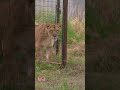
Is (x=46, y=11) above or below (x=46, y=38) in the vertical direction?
above

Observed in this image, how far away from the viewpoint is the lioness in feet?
24.7

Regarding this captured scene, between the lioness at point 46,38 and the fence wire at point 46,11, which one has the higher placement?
the fence wire at point 46,11

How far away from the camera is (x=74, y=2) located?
8.39 metres

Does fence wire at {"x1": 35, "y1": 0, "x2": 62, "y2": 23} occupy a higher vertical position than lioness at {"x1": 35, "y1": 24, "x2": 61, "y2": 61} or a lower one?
higher

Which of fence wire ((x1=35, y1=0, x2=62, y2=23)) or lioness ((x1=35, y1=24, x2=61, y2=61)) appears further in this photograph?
lioness ((x1=35, y1=24, x2=61, y2=61))

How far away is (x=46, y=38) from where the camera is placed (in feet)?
26.0

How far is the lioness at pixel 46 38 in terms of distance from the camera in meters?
7.54

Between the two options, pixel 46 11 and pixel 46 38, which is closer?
pixel 46 11

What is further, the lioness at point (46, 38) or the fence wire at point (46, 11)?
the lioness at point (46, 38)
